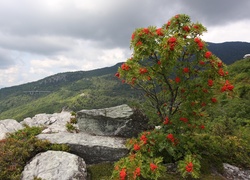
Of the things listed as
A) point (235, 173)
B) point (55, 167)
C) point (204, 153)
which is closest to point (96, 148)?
point (55, 167)

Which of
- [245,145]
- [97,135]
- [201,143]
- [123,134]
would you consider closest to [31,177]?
[97,135]

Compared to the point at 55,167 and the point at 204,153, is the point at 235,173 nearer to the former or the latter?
the point at 204,153

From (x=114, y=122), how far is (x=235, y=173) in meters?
9.89

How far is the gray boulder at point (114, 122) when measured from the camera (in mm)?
19062

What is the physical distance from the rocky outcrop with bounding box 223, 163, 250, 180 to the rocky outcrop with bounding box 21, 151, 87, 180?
9.48 metres

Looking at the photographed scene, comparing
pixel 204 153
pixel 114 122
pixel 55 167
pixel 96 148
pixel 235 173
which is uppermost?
pixel 114 122

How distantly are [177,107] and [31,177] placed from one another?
10.5 m

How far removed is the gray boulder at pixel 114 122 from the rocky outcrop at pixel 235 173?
715cm

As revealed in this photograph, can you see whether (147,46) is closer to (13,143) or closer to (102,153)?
(102,153)

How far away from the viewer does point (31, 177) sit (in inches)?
556

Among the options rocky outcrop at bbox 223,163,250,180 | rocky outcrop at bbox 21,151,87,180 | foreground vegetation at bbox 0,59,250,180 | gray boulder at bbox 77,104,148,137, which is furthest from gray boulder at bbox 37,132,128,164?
rocky outcrop at bbox 223,163,250,180

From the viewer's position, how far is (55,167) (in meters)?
14.5

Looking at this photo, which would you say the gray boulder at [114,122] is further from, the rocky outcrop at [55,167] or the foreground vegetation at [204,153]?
the rocky outcrop at [55,167]

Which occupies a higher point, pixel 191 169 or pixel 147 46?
pixel 147 46
